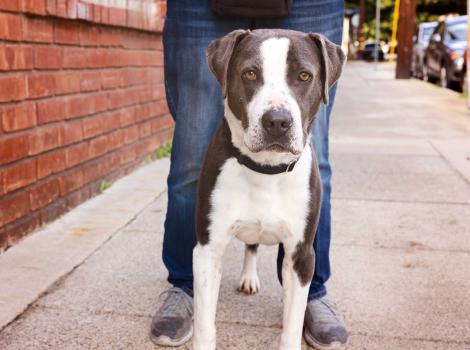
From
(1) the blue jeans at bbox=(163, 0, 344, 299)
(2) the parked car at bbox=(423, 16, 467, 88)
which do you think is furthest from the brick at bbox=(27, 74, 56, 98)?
(2) the parked car at bbox=(423, 16, 467, 88)

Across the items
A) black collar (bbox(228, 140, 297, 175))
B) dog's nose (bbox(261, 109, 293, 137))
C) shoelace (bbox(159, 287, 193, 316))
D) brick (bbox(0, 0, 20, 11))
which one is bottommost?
shoelace (bbox(159, 287, 193, 316))

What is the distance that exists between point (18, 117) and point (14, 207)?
546 millimetres

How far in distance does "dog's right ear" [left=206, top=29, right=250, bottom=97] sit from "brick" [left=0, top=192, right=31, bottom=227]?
1.82 m

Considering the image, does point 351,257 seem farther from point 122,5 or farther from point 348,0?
point 348,0

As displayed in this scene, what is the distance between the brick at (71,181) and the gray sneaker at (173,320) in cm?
166

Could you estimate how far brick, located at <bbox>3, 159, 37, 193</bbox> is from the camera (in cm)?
380

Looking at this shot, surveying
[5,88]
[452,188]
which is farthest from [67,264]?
[452,188]

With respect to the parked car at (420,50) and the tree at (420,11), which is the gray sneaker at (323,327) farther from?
the tree at (420,11)

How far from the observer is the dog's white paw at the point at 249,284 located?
344cm

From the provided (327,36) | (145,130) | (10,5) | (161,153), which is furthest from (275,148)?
(161,153)

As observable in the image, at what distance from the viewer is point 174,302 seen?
3.13m

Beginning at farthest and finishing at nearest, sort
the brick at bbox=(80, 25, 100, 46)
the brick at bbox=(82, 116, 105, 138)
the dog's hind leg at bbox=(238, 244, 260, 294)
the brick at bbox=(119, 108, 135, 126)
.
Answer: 1. the brick at bbox=(119, 108, 135, 126)
2. the brick at bbox=(82, 116, 105, 138)
3. the brick at bbox=(80, 25, 100, 46)
4. the dog's hind leg at bbox=(238, 244, 260, 294)

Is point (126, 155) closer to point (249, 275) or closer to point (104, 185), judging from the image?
point (104, 185)

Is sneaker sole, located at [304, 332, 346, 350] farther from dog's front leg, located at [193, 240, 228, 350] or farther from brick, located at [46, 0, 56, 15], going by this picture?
brick, located at [46, 0, 56, 15]
